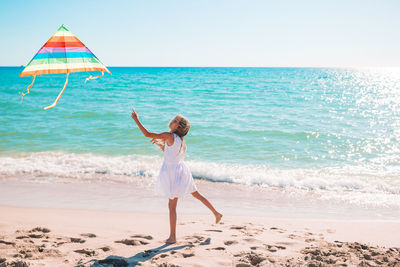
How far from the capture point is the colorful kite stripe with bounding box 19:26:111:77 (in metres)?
3.90

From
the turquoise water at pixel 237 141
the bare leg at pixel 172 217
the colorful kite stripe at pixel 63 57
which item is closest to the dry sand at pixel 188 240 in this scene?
the bare leg at pixel 172 217

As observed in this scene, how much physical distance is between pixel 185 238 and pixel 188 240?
89 mm

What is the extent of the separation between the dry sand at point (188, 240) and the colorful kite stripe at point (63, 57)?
6.88 feet

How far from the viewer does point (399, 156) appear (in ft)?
33.2

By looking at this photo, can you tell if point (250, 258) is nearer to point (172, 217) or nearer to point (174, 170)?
point (172, 217)

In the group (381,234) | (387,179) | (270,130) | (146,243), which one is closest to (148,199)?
(146,243)

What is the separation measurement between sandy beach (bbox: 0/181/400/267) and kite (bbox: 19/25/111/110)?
5.61 ft

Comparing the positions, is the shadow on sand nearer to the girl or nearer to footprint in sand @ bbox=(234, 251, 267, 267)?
the girl

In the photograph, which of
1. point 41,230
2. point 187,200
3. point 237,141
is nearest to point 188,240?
point 41,230

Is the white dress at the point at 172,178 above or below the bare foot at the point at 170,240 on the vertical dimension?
above

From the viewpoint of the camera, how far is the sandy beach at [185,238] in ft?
11.5

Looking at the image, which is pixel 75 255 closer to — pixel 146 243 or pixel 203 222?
pixel 146 243

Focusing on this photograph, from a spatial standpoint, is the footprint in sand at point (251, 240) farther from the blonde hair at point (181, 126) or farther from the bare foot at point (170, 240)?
the blonde hair at point (181, 126)

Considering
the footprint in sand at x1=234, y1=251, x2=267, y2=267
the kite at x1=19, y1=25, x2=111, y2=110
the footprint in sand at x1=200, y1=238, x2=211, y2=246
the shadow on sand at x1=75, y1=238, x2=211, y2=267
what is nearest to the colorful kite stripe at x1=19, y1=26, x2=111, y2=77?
the kite at x1=19, y1=25, x2=111, y2=110
